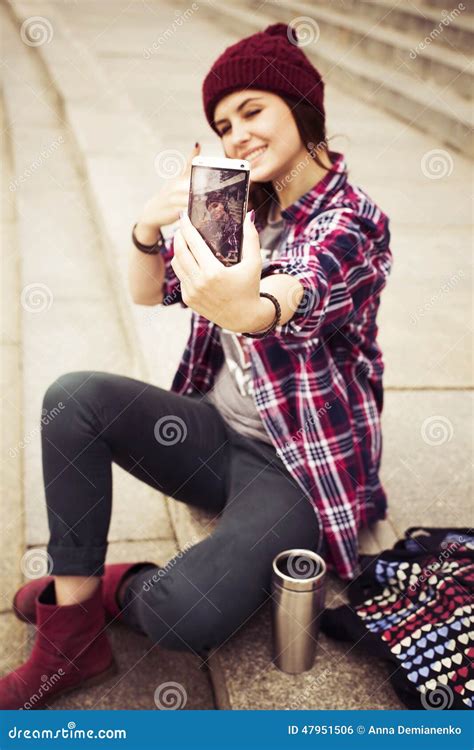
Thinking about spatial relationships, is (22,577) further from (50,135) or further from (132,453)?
(50,135)

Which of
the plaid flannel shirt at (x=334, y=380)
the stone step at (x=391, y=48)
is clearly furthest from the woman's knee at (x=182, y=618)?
the stone step at (x=391, y=48)

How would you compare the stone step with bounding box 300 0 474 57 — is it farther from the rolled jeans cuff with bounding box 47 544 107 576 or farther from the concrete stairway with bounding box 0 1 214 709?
the rolled jeans cuff with bounding box 47 544 107 576

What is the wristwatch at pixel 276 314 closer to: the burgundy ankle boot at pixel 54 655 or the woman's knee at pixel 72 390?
the woman's knee at pixel 72 390

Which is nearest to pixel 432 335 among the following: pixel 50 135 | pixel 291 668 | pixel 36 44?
pixel 291 668

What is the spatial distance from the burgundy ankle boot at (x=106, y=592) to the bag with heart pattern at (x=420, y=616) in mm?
583

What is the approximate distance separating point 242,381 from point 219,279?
79cm

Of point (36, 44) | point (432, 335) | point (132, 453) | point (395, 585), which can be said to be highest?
point (132, 453)

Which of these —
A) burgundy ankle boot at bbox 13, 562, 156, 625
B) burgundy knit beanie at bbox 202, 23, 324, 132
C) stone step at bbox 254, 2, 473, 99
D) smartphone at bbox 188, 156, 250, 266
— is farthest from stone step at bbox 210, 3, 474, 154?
smartphone at bbox 188, 156, 250, 266

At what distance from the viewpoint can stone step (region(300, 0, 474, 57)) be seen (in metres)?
6.99

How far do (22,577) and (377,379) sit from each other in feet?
4.26

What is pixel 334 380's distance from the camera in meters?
2.11

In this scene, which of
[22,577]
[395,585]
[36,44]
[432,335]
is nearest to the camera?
[395,585]

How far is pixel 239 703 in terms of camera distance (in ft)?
6.30

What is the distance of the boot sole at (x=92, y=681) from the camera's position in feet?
7.06
